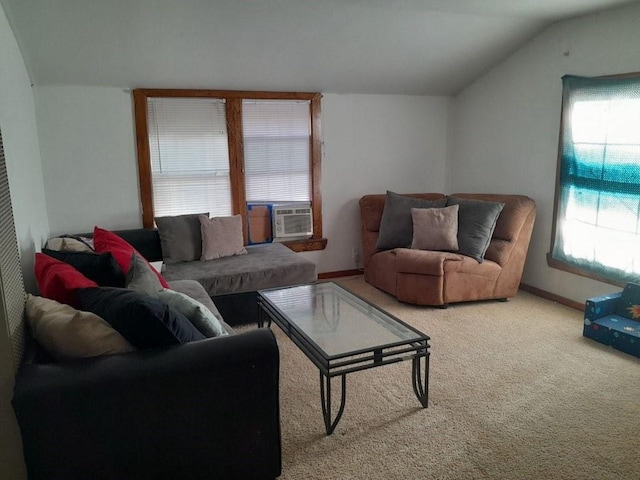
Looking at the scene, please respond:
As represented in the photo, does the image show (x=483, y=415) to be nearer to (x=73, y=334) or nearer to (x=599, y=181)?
(x=73, y=334)

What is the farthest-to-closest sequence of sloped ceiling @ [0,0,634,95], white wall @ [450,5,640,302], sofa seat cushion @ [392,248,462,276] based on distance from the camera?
sofa seat cushion @ [392,248,462,276], white wall @ [450,5,640,302], sloped ceiling @ [0,0,634,95]

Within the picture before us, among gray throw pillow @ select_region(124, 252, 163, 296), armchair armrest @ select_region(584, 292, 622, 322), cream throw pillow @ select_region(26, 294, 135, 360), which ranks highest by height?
gray throw pillow @ select_region(124, 252, 163, 296)

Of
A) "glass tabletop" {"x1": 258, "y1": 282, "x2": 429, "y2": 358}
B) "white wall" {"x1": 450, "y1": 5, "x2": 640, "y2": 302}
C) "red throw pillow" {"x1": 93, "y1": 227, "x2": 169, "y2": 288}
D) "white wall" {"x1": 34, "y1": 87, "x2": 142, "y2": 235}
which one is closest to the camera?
"glass tabletop" {"x1": 258, "y1": 282, "x2": 429, "y2": 358}

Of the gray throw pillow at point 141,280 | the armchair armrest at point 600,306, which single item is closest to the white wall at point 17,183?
the gray throw pillow at point 141,280

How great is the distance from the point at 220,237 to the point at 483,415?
8.03 feet

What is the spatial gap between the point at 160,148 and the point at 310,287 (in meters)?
1.95

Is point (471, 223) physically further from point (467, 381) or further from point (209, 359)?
point (209, 359)

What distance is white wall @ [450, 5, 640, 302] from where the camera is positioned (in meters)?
3.54

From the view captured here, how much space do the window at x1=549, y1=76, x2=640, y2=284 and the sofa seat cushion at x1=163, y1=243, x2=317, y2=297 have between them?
2217 mm

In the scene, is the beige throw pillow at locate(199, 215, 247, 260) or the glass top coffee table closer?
the glass top coffee table

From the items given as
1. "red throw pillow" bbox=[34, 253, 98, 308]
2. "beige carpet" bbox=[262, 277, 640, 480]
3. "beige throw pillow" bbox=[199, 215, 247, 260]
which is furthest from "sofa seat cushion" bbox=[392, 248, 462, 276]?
"red throw pillow" bbox=[34, 253, 98, 308]

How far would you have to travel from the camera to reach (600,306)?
3279mm

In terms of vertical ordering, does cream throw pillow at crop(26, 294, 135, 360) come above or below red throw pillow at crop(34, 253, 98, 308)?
below

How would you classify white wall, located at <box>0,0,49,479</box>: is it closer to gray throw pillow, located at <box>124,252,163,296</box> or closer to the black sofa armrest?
the black sofa armrest
